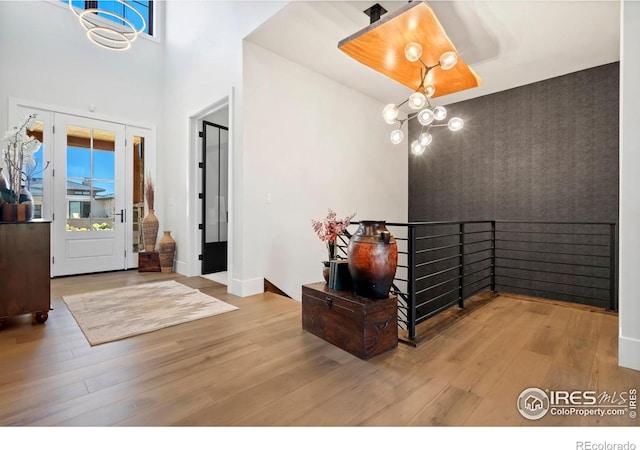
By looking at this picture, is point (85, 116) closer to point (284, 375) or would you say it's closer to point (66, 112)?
point (66, 112)

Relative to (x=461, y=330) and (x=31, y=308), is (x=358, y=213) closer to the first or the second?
(x=461, y=330)

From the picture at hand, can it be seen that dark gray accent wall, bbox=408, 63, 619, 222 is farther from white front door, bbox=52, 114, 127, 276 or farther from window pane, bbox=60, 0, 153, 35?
window pane, bbox=60, 0, 153, 35

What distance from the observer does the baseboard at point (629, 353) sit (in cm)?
191

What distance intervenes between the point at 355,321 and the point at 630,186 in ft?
6.07

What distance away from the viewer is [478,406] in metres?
1.55

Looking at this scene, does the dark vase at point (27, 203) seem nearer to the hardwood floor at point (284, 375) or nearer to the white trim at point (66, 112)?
the hardwood floor at point (284, 375)

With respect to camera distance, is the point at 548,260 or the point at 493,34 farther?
the point at 548,260

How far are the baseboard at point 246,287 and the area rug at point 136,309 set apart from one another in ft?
0.94

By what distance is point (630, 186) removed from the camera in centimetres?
189

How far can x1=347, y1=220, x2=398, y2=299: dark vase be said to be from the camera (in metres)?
2.16

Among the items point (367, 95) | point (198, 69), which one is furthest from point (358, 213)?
point (198, 69)

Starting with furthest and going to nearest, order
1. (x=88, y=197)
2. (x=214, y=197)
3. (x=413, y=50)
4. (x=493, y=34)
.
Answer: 1. (x=214, y=197)
2. (x=88, y=197)
3. (x=493, y=34)
4. (x=413, y=50)

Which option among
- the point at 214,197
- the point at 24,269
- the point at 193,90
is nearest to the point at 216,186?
the point at 214,197
